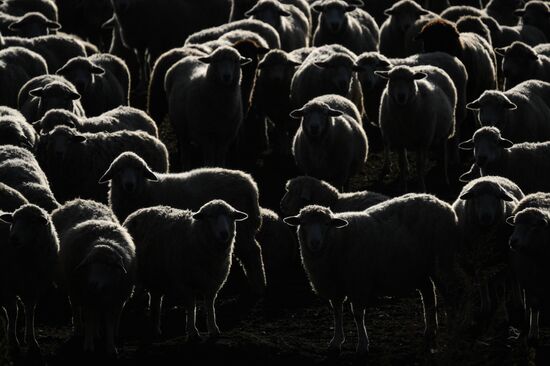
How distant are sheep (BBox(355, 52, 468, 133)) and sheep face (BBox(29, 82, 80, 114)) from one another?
383 cm

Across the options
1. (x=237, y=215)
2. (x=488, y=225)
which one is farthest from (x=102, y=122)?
(x=488, y=225)

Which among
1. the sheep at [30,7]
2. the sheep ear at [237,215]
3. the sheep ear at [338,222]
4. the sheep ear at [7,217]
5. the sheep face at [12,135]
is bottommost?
Answer: the sheep at [30,7]

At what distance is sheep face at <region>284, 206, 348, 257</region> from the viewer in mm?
11016

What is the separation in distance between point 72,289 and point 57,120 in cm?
425

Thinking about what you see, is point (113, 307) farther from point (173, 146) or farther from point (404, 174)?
point (173, 146)

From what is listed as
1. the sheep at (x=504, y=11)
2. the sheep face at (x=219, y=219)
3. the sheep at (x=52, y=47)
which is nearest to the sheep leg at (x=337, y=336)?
the sheep face at (x=219, y=219)

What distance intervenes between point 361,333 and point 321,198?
109 inches

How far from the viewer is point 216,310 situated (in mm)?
12359

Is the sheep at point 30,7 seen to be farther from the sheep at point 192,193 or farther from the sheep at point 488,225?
the sheep at point 488,225

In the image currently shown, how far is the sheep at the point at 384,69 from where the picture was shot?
1734 centimetres

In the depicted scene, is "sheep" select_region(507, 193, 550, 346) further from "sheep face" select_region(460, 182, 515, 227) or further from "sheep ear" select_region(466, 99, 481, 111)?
"sheep ear" select_region(466, 99, 481, 111)

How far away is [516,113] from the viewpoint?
15.7 m

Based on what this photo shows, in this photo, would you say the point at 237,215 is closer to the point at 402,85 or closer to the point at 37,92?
the point at 402,85

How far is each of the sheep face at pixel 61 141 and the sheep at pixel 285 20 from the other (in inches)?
302
